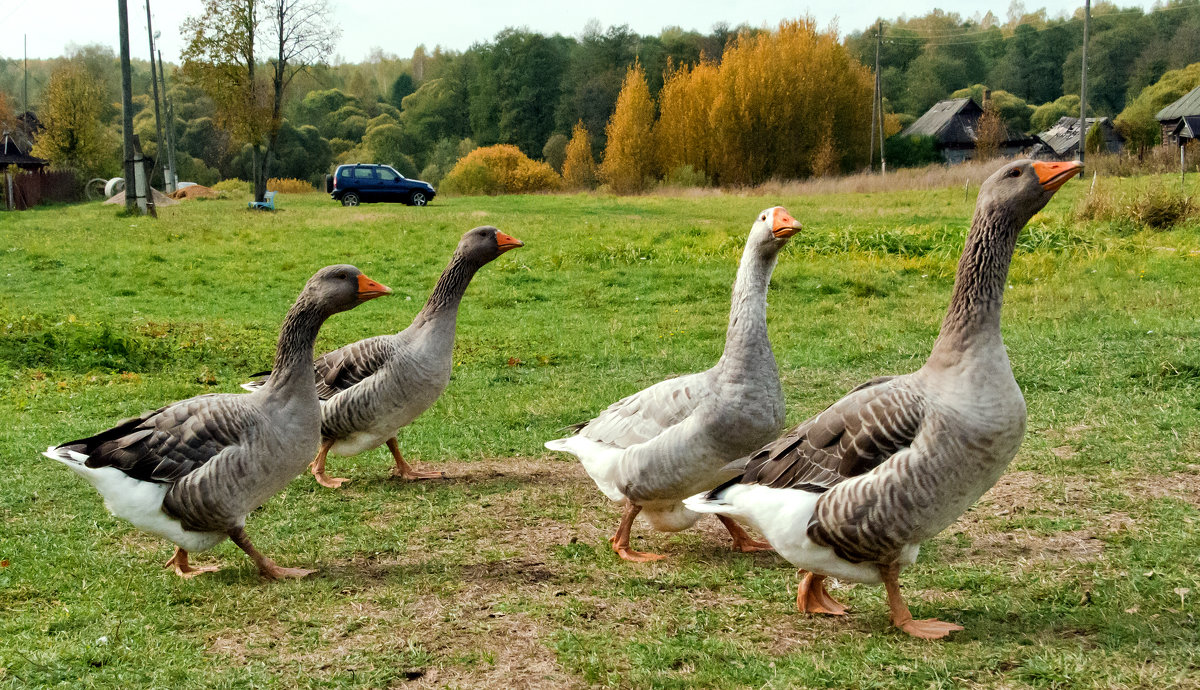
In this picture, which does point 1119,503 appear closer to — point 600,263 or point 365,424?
point 365,424

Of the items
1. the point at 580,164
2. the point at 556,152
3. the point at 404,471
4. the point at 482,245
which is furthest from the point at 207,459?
the point at 556,152

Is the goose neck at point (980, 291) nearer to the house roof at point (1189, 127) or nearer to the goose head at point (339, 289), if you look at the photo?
the goose head at point (339, 289)

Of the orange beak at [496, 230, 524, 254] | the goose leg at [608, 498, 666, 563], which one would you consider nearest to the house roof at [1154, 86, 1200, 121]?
the orange beak at [496, 230, 524, 254]

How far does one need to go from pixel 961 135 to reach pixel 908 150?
5.32 m

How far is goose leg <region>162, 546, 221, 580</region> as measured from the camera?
512 centimetres

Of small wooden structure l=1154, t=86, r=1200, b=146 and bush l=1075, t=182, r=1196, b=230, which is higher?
small wooden structure l=1154, t=86, r=1200, b=146

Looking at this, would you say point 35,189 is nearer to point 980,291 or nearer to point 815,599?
point 815,599

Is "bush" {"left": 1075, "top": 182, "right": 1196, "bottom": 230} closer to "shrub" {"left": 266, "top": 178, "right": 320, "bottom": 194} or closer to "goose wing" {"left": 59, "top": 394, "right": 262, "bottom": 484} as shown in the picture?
"goose wing" {"left": 59, "top": 394, "right": 262, "bottom": 484}

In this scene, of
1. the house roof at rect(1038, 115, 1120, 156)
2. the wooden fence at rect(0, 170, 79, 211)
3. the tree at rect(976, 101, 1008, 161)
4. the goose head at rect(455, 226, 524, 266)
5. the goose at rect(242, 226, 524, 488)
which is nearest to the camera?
the goose at rect(242, 226, 524, 488)

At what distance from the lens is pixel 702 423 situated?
493cm

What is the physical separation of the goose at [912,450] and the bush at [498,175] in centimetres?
5034

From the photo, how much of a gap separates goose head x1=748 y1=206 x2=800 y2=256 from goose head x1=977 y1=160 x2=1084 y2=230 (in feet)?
3.25

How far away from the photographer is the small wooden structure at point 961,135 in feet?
219

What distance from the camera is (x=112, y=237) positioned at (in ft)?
75.0
